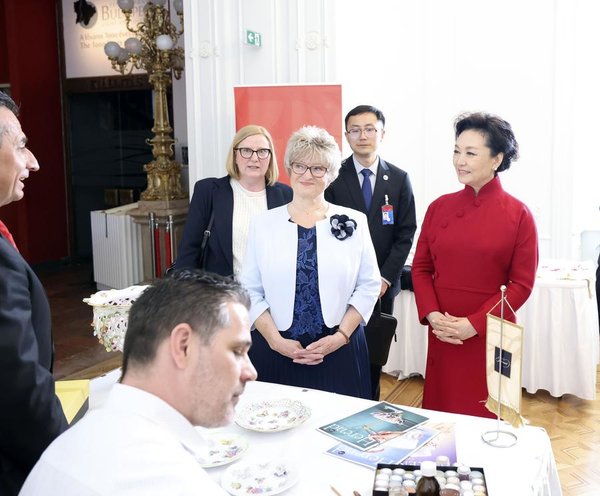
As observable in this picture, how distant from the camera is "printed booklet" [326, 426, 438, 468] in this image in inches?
67.9

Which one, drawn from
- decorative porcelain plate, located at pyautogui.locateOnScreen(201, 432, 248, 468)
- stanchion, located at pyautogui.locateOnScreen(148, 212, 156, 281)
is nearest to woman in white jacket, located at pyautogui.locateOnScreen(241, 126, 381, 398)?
decorative porcelain plate, located at pyautogui.locateOnScreen(201, 432, 248, 468)

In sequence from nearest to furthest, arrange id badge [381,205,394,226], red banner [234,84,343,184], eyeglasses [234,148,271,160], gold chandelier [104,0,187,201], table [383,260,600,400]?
eyeglasses [234,148,271,160], id badge [381,205,394,226], table [383,260,600,400], red banner [234,84,343,184], gold chandelier [104,0,187,201]

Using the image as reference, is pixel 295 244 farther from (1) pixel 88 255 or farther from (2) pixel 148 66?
(1) pixel 88 255

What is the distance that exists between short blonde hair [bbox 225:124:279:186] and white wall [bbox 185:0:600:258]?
7.15ft

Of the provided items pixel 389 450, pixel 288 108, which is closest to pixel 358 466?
pixel 389 450

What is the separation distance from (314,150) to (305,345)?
724 millimetres

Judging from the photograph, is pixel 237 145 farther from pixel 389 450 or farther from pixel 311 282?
pixel 389 450

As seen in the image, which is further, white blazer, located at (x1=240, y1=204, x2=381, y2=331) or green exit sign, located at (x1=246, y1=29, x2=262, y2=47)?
green exit sign, located at (x1=246, y1=29, x2=262, y2=47)

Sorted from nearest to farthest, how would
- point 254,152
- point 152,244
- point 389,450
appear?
point 389,450 < point 254,152 < point 152,244

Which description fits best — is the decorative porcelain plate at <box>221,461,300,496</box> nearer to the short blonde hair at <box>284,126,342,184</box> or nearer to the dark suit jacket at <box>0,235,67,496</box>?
the dark suit jacket at <box>0,235,67,496</box>

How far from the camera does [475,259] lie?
2.61m

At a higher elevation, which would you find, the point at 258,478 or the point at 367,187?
the point at 367,187

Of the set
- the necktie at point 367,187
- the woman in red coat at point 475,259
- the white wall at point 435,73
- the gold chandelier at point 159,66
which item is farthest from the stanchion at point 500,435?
the gold chandelier at point 159,66

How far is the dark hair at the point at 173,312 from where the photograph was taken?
3.67ft
